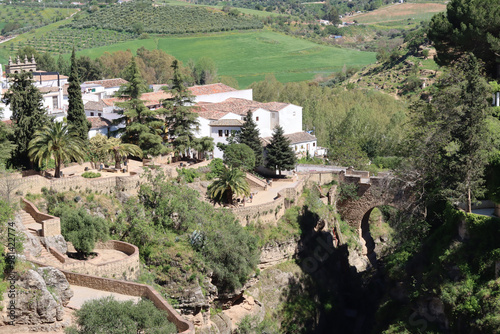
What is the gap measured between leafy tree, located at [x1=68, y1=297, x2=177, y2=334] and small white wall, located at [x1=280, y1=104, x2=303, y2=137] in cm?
3214

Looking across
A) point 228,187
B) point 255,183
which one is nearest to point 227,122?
point 255,183

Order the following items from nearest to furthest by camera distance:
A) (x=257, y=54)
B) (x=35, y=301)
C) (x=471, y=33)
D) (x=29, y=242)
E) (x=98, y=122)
A: (x=35, y=301), (x=29, y=242), (x=471, y=33), (x=98, y=122), (x=257, y=54)

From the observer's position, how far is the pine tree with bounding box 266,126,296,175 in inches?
1871

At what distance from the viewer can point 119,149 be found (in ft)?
132

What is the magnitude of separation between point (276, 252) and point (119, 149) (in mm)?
10668

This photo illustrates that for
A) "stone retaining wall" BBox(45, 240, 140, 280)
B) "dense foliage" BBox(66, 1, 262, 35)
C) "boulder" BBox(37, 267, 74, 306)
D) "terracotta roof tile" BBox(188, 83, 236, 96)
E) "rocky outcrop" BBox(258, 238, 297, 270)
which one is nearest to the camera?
"boulder" BBox(37, 267, 74, 306)

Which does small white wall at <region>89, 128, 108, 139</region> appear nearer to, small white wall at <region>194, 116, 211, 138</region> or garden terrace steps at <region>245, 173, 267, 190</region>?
small white wall at <region>194, 116, 211, 138</region>

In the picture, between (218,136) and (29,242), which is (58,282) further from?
(218,136)

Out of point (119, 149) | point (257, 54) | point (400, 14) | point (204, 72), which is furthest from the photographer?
point (400, 14)

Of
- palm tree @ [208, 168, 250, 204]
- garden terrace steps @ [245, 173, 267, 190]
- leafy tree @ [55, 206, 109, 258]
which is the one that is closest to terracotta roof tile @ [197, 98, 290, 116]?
garden terrace steps @ [245, 173, 267, 190]

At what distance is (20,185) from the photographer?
31.7 m

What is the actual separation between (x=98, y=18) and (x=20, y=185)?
9672cm

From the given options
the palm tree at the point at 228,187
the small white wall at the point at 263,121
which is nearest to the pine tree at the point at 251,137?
the small white wall at the point at 263,121

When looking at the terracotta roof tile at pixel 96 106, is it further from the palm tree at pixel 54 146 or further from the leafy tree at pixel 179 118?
the palm tree at pixel 54 146
